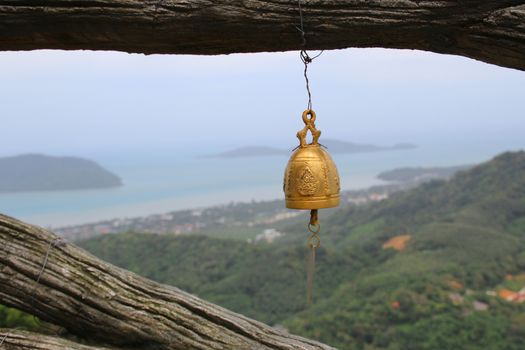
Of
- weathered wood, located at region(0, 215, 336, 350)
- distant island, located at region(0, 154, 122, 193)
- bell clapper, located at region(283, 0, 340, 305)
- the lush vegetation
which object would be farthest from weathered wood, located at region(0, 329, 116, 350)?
distant island, located at region(0, 154, 122, 193)

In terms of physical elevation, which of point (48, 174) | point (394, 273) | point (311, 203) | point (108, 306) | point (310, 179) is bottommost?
point (108, 306)

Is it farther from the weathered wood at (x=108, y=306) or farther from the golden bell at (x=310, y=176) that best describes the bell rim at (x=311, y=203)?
the weathered wood at (x=108, y=306)

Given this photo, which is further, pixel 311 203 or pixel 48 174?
pixel 48 174

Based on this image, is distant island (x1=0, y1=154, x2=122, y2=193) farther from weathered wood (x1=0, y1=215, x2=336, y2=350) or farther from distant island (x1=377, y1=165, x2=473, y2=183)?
weathered wood (x1=0, y1=215, x2=336, y2=350)

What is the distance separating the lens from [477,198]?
26.2m

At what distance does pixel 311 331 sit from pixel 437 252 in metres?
7.34

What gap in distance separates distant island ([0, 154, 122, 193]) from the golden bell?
49.3 meters

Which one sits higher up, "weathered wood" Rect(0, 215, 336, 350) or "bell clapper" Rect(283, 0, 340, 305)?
"bell clapper" Rect(283, 0, 340, 305)

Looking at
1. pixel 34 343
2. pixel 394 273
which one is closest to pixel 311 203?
pixel 34 343

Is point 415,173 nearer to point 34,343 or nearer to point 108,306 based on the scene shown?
point 108,306

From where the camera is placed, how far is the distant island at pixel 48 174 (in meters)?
50.1

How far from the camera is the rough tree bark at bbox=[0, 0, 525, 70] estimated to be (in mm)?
2715

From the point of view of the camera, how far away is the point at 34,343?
3.38m

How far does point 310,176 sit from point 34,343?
5.68ft
